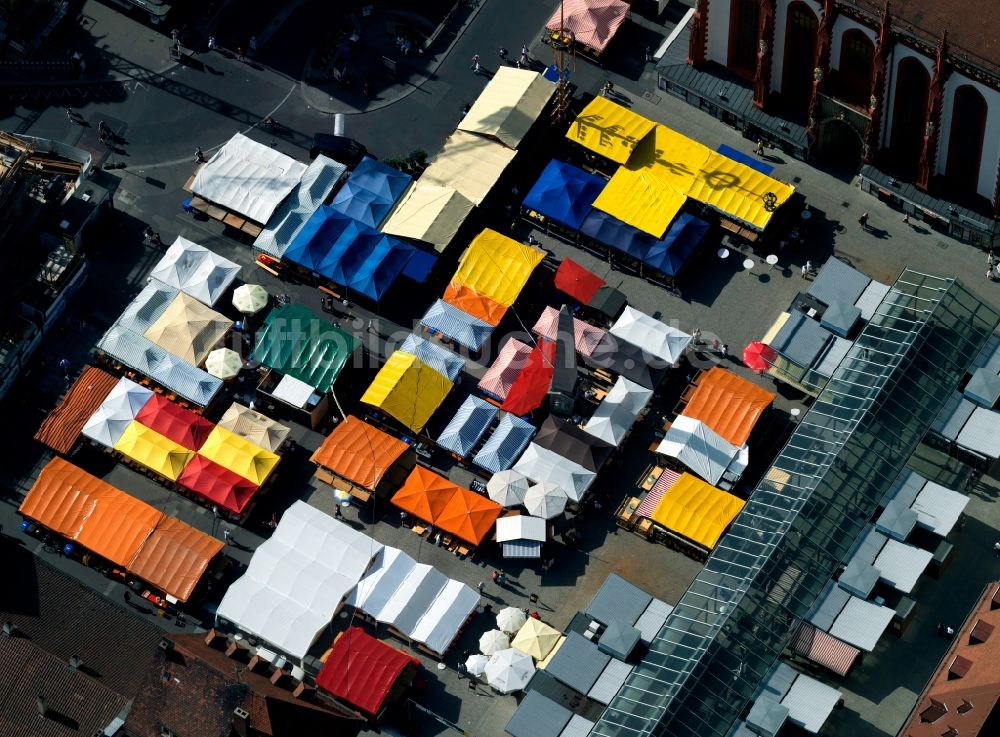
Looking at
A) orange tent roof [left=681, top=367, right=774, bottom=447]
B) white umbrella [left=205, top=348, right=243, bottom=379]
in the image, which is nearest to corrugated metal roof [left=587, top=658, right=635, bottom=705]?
orange tent roof [left=681, top=367, right=774, bottom=447]

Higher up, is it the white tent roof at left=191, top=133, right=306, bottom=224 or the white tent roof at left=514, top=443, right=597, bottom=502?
the white tent roof at left=191, top=133, right=306, bottom=224

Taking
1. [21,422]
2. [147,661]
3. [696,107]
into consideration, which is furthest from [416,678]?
[696,107]

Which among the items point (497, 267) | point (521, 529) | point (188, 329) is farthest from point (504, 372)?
point (188, 329)

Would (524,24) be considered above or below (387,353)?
above

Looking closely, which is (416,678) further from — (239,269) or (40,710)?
(239,269)

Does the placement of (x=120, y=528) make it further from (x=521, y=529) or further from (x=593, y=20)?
(x=593, y=20)

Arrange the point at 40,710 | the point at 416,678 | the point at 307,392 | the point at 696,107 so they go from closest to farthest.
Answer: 1. the point at 40,710
2. the point at 416,678
3. the point at 307,392
4. the point at 696,107

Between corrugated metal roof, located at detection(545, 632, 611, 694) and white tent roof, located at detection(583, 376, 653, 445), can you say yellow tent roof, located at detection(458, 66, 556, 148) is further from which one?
corrugated metal roof, located at detection(545, 632, 611, 694)

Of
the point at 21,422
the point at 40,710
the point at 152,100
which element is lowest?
the point at 40,710
